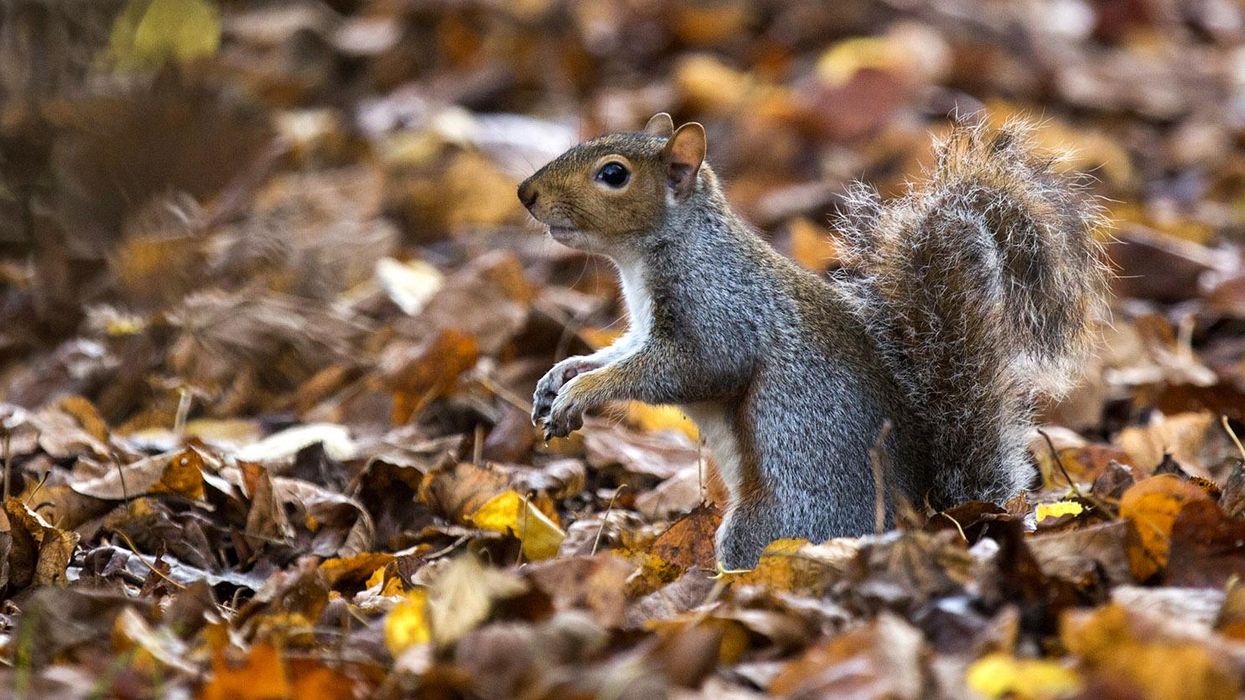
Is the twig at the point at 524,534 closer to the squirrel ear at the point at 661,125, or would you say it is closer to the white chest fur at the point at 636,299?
the white chest fur at the point at 636,299

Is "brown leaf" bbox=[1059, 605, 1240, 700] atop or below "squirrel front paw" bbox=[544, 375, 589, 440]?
atop

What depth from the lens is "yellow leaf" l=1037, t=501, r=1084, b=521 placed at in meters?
2.40

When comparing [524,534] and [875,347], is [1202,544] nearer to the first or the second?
[875,347]

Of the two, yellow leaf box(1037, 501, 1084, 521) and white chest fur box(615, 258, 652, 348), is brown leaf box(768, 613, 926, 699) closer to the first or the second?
yellow leaf box(1037, 501, 1084, 521)

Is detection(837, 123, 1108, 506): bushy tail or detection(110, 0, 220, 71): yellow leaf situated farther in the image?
detection(110, 0, 220, 71): yellow leaf

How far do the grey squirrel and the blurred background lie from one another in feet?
1.27

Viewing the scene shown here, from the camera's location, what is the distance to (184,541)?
8.97 ft

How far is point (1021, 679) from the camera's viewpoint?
5.24 feet

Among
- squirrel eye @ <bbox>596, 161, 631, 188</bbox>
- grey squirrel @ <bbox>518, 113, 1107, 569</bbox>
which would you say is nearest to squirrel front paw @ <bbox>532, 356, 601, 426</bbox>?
grey squirrel @ <bbox>518, 113, 1107, 569</bbox>

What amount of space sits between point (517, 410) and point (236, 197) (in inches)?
67.3

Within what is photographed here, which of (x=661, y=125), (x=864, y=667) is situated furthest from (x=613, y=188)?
(x=864, y=667)

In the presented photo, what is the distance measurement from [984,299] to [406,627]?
1182 millimetres

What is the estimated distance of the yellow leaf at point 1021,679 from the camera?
158cm

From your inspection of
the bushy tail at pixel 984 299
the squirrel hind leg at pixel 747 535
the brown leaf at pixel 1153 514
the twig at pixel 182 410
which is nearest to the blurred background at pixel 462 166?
the twig at pixel 182 410
